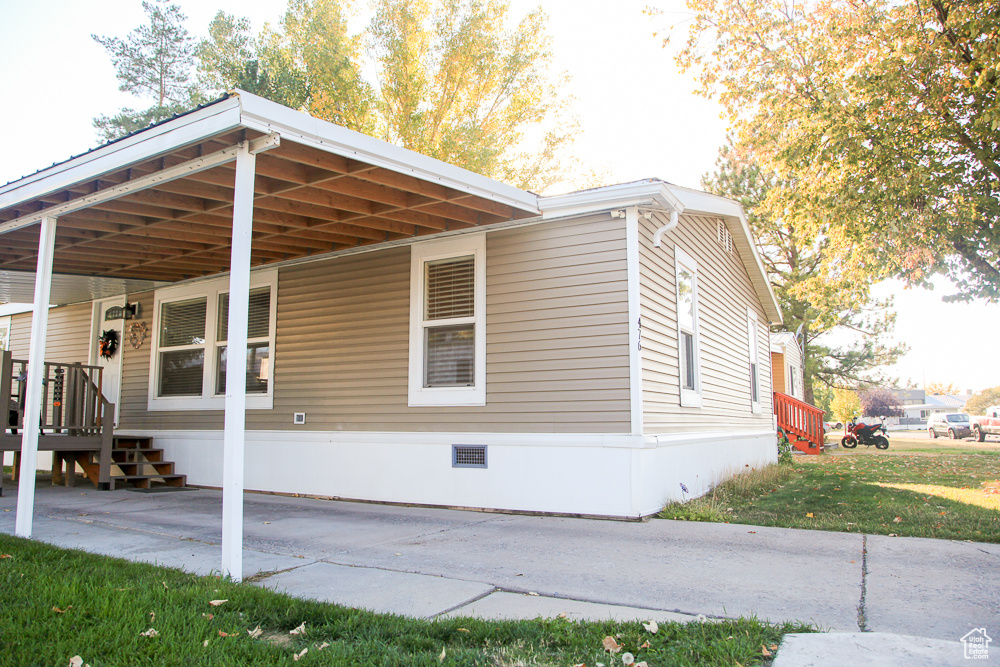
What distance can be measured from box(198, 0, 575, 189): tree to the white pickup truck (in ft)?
67.7

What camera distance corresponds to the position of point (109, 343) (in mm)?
10789

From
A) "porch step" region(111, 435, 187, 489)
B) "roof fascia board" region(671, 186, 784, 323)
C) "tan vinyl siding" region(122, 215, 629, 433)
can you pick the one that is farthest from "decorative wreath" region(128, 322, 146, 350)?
"roof fascia board" region(671, 186, 784, 323)

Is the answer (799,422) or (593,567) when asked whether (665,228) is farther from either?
(799,422)

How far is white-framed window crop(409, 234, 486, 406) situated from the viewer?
23.5 ft

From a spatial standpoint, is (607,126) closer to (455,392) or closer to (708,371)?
(708,371)

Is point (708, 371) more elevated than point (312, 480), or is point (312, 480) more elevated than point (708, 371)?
point (708, 371)

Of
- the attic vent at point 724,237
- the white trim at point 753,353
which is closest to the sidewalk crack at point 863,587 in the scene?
the attic vent at point 724,237

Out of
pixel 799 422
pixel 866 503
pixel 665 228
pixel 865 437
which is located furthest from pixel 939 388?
pixel 665 228

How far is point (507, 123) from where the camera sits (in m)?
22.0

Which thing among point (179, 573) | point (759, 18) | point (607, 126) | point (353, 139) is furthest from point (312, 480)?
point (607, 126)

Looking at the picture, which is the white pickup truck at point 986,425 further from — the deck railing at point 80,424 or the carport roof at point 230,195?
the deck railing at point 80,424

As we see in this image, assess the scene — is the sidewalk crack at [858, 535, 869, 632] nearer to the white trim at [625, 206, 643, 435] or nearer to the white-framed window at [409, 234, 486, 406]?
the white trim at [625, 206, 643, 435]

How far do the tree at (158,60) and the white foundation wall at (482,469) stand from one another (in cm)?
1763

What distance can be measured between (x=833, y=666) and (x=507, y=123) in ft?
69.3
